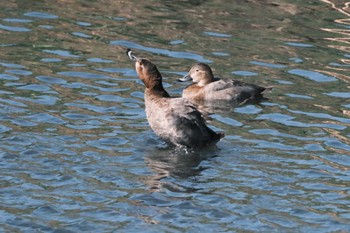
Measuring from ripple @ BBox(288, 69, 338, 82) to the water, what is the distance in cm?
2

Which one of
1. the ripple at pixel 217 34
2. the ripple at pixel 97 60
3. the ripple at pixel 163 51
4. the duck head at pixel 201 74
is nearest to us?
the duck head at pixel 201 74

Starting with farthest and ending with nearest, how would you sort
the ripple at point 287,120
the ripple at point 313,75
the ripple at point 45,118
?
1. the ripple at point 313,75
2. the ripple at point 287,120
3. the ripple at point 45,118

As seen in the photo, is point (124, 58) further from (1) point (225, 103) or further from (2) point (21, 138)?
(2) point (21, 138)

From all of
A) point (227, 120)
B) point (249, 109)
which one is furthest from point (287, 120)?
point (249, 109)

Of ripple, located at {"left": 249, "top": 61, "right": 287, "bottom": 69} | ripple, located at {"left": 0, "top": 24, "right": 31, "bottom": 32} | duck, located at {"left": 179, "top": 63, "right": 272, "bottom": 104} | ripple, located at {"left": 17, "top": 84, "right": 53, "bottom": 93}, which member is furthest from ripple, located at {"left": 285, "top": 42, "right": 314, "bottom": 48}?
ripple, located at {"left": 17, "top": 84, "right": 53, "bottom": 93}

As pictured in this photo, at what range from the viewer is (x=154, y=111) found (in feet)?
39.5

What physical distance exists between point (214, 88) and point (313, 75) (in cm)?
171

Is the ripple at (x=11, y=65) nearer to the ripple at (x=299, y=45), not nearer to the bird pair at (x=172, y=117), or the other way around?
the bird pair at (x=172, y=117)

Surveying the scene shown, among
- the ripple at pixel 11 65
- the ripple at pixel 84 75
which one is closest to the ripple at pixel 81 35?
the ripple at pixel 84 75

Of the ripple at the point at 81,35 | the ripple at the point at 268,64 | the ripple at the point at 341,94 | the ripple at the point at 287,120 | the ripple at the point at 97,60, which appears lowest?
the ripple at the point at 287,120

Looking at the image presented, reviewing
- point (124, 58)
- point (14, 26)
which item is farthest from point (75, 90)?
point (14, 26)

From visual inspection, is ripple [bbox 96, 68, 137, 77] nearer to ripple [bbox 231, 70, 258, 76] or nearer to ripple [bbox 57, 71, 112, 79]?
ripple [bbox 57, 71, 112, 79]

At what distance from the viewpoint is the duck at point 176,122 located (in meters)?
11.9

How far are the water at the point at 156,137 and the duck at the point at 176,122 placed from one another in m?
0.16
